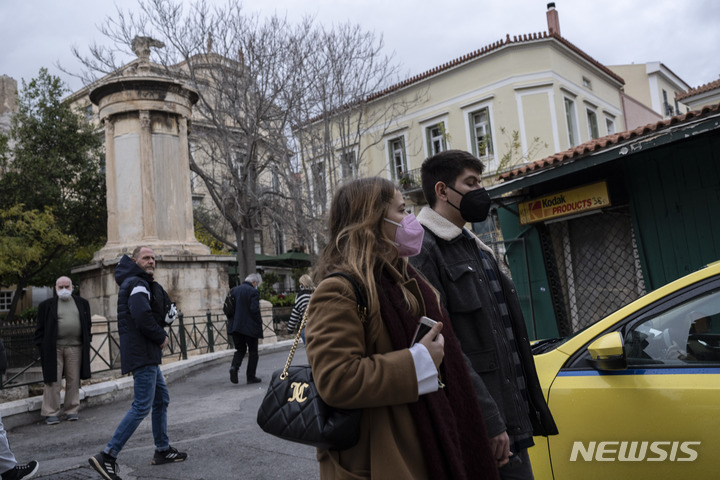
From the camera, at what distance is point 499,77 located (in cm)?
2562

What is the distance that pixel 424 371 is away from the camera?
1848 mm

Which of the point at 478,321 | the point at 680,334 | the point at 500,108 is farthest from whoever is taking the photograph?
the point at 500,108

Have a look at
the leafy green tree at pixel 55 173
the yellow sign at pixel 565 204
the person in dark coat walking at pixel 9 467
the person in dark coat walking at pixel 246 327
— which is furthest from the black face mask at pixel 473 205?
the leafy green tree at pixel 55 173

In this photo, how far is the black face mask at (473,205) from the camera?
2832 millimetres

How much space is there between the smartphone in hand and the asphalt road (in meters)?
3.30

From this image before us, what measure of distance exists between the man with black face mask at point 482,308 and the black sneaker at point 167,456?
12.5 ft

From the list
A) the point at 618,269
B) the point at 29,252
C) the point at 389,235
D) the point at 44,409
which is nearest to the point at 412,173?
the point at 29,252

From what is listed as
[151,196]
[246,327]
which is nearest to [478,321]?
[246,327]

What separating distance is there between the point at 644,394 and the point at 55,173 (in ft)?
82.8

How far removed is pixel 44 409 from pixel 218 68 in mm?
14923

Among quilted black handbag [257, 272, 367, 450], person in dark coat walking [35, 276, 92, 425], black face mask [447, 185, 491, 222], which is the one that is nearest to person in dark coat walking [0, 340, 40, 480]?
person in dark coat walking [35, 276, 92, 425]

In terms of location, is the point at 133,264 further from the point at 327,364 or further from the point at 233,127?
the point at 233,127

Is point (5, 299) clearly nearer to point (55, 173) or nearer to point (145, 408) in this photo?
point (55, 173)

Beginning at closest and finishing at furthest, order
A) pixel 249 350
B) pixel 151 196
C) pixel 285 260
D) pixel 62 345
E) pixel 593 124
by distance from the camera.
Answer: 1. pixel 62 345
2. pixel 249 350
3. pixel 151 196
4. pixel 593 124
5. pixel 285 260
